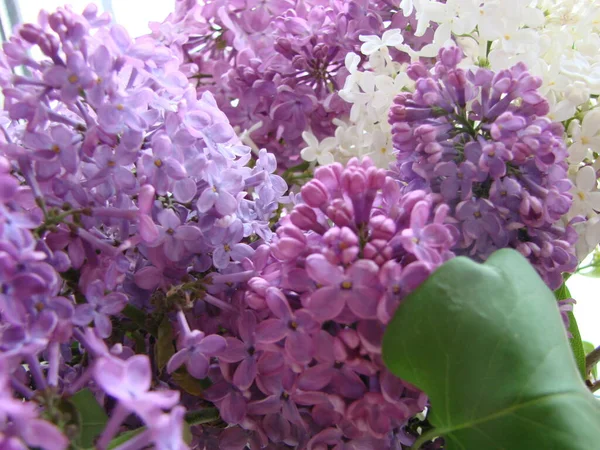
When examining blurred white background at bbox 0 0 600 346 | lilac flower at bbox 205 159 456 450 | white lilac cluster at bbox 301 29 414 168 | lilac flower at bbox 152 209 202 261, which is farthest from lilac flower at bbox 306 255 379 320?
blurred white background at bbox 0 0 600 346

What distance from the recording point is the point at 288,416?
17.2 inches

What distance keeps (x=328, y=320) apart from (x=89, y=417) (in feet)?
0.51

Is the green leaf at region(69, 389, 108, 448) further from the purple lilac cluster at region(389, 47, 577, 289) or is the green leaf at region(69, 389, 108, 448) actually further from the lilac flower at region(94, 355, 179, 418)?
the purple lilac cluster at region(389, 47, 577, 289)

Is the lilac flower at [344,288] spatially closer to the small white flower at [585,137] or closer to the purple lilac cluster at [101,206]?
the purple lilac cluster at [101,206]

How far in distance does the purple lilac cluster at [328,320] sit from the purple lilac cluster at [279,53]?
0.20 meters

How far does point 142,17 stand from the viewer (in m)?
1.25

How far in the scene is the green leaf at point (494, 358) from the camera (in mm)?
360

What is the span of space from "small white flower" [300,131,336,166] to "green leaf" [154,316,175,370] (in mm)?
209

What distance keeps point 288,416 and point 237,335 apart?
7cm

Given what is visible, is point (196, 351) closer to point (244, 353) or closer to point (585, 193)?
point (244, 353)

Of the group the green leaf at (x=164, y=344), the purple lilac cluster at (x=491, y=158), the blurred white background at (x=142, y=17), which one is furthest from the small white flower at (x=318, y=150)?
the blurred white background at (x=142, y=17)

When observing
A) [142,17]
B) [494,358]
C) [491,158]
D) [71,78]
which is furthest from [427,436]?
[142,17]

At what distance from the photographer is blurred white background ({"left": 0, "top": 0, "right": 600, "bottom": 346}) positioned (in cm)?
108

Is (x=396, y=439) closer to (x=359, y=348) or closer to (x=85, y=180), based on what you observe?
(x=359, y=348)
